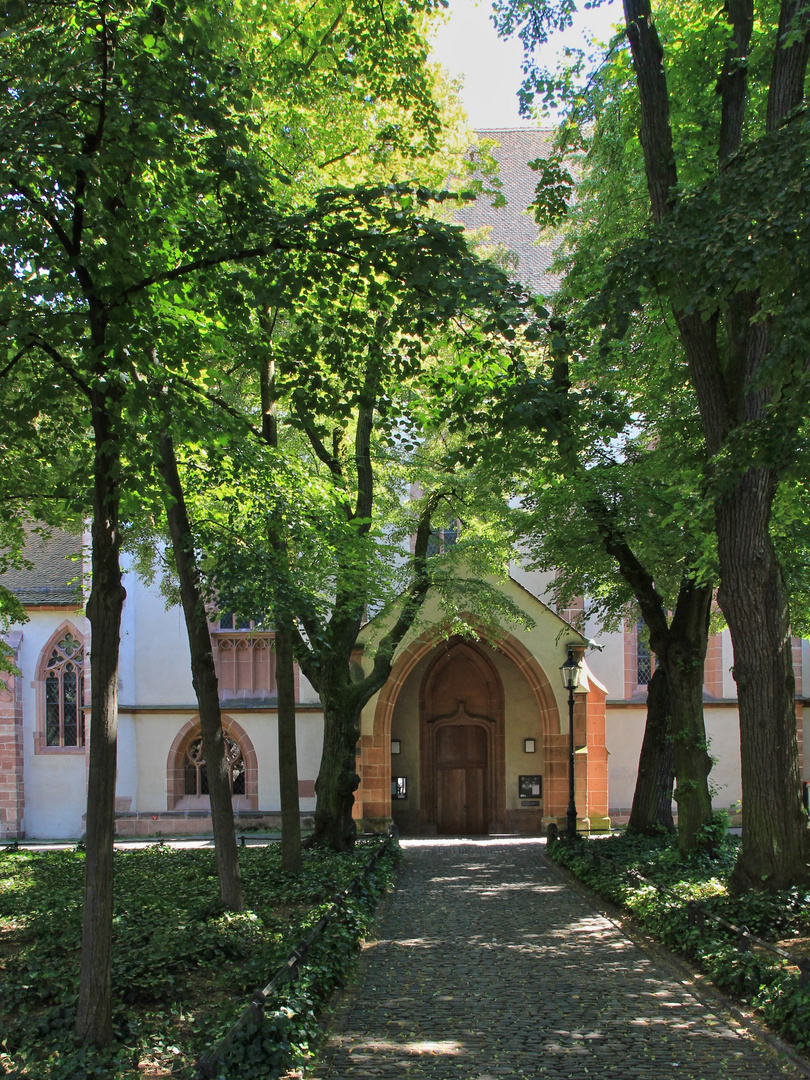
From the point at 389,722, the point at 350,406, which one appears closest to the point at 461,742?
the point at 389,722

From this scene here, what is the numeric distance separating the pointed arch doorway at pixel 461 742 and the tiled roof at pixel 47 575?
30.4 feet

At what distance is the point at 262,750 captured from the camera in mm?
24562

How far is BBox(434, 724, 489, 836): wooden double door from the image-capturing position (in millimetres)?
25406

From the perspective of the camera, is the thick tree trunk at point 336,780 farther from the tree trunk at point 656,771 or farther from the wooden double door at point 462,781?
the wooden double door at point 462,781

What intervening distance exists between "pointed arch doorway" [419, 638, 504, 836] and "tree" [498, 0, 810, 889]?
15530mm

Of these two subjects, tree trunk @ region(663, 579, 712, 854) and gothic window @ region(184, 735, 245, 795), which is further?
gothic window @ region(184, 735, 245, 795)

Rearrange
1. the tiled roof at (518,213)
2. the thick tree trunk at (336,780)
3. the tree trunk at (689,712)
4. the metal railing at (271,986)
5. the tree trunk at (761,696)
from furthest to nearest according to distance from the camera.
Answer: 1. the tiled roof at (518,213)
2. the thick tree trunk at (336,780)
3. the tree trunk at (689,712)
4. the tree trunk at (761,696)
5. the metal railing at (271,986)

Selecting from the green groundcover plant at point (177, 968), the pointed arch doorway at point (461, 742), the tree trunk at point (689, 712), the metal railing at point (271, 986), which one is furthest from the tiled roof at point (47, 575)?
the metal railing at point (271, 986)

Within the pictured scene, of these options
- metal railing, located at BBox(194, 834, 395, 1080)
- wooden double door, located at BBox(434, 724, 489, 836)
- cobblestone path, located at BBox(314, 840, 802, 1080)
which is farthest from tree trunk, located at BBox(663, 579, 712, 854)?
wooden double door, located at BBox(434, 724, 489, 836)

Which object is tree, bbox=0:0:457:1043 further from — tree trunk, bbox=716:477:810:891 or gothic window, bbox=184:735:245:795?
gothic window, bbox=184:735:245:795

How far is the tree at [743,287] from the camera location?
23.5ft

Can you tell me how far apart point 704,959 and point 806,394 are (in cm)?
457

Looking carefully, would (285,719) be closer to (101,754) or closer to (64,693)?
(101,754)

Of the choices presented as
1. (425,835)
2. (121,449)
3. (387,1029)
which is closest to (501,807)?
(425,835)
